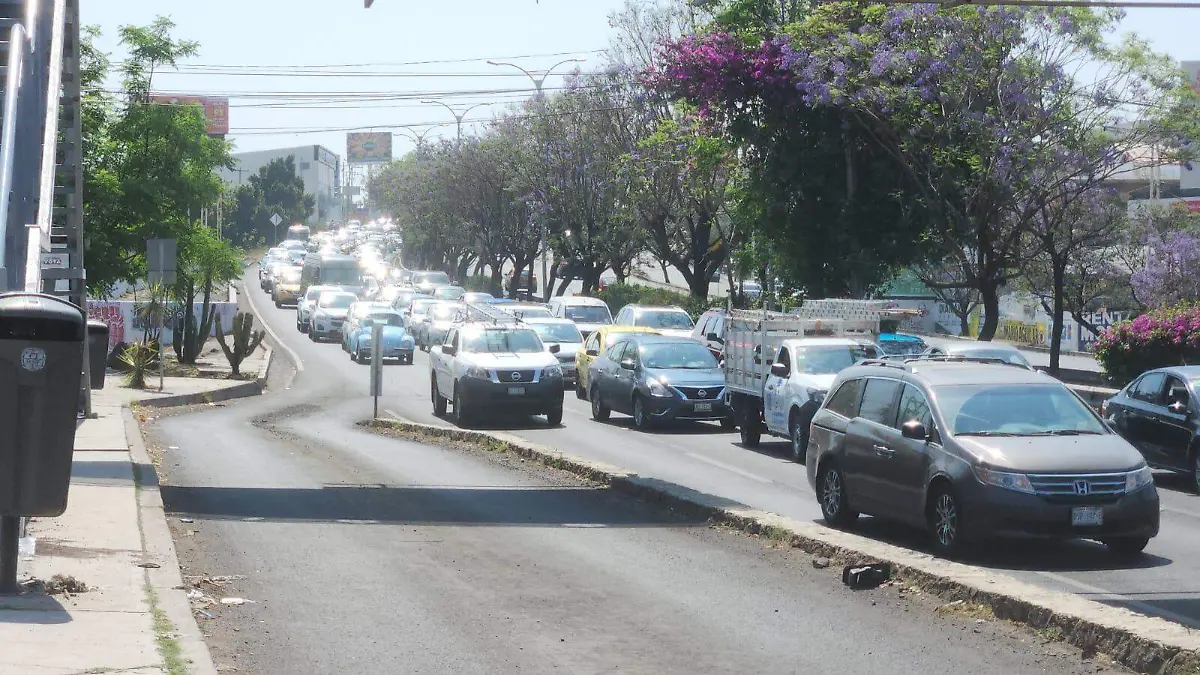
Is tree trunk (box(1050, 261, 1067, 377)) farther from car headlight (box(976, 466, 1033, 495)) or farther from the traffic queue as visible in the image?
car headlight (box(976, 466, 1033, 495))

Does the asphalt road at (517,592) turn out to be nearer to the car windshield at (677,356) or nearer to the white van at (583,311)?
the car windshield at (677,356)

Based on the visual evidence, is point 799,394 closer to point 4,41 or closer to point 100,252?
point 4,41

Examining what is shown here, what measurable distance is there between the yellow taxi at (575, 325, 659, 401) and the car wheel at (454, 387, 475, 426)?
12.1 feet

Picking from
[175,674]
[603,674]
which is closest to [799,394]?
[603,674]

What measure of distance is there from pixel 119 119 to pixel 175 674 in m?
29.2

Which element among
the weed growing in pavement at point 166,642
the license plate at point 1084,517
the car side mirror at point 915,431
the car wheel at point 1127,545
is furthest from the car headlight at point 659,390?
the weed growing in pavement at point 166,642

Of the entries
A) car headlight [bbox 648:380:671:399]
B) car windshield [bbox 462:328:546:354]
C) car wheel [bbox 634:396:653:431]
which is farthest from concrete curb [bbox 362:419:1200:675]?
car windshield [bbox 462:328:546:354]

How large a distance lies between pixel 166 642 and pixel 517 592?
2.86m

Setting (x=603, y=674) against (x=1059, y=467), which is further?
(x=1059, y=467)

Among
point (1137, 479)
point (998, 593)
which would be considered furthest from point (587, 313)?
point (998, 593)

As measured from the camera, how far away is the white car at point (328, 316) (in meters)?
54.8

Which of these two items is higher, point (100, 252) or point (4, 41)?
point (4, 41)

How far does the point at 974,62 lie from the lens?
30.2m

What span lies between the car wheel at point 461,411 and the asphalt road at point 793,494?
76 cm
